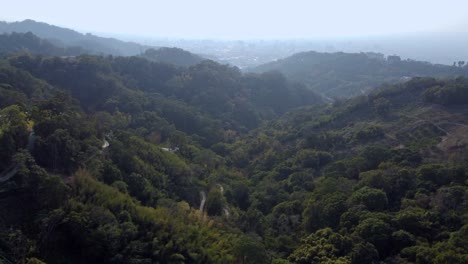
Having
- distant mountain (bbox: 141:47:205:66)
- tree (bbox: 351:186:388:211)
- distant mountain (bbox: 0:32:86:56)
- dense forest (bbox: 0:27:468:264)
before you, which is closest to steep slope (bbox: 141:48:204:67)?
distant mountain (bbox: 141:47:205:66)

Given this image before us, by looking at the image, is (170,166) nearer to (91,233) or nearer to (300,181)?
(300,181)

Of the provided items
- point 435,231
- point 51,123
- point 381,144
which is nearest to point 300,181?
point 381,144

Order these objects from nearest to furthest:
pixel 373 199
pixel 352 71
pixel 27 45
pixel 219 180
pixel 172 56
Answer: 1. pixel 373 199
2. pixel 219 180
3. pixel 27 45
4. pixel 172 56
5. pixel 352 71

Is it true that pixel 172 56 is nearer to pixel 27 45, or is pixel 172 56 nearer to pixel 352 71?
pixel 27 45

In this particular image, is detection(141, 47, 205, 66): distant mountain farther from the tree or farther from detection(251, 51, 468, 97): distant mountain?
the tree

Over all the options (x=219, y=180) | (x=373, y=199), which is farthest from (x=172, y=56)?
(x=373, y=199)

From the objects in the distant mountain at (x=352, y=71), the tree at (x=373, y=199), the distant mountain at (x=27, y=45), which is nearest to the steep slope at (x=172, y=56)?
the distant mountain at (x=27, y=45)

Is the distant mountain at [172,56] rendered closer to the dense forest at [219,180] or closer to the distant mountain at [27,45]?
the distant mountain at [27,45]

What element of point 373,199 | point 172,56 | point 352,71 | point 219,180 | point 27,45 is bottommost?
point 219,180
